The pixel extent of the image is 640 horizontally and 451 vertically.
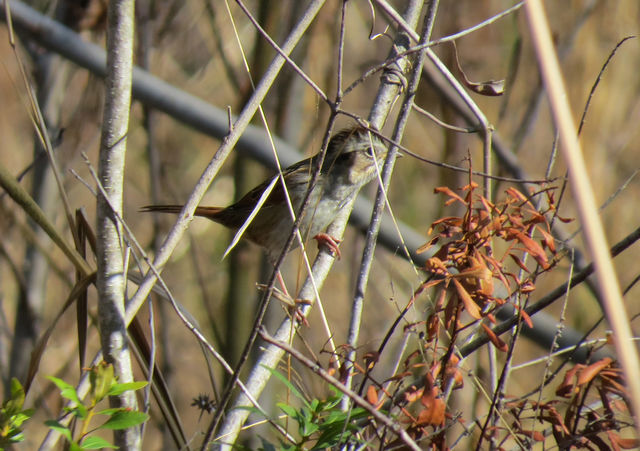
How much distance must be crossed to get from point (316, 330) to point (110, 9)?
418 centimetres

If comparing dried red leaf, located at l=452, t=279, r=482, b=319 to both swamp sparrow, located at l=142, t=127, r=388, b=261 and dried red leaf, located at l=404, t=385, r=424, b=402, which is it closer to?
dried red leaf, located at l=404, t=385, r=424, b=402

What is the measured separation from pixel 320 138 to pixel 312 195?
1.26 meters

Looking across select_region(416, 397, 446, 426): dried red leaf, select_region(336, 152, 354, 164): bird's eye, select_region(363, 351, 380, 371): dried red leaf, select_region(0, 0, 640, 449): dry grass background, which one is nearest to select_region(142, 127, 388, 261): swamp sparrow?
select_region(336, 152, 354, 164): bird's eye

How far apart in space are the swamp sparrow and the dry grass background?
1.09ft

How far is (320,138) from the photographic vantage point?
441 cm

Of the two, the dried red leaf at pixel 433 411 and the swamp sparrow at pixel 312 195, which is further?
the swamp sparrow at pixel 312 195

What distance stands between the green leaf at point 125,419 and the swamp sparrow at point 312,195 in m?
1.62

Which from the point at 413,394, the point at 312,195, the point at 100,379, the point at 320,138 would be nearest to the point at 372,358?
the point at 413,394

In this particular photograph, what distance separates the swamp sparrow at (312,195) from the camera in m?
3.06

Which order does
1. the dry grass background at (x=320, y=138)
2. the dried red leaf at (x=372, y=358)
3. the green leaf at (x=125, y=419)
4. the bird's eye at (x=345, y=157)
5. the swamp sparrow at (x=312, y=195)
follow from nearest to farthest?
the green leaf at (x=125, y=419) < the dried red leaf at (x=372, y=358) < the swamp sparrow at (x=312, y=195) < the bird's eye at (x=345, y=157) < the dry grass background at (x=320, y=138)

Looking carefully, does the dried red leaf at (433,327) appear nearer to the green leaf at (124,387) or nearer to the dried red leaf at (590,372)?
the dried red leaf at (590,372)

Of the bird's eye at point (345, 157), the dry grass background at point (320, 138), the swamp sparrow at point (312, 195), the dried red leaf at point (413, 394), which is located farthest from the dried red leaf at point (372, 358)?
the dry grass background at point (320, 138)

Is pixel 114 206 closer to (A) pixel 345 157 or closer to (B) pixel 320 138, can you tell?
(A) pixel 345 157

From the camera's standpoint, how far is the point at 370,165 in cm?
322
